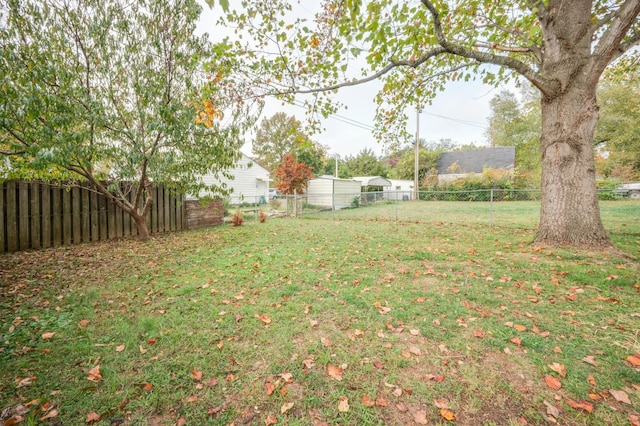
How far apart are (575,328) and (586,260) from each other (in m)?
2.36

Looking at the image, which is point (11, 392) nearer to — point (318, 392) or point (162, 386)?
point (162, 386)

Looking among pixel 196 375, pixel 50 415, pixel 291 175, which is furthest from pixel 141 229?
pixel 291 175

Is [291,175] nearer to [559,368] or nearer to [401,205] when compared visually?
[401,205]

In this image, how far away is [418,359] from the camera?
7.26ft

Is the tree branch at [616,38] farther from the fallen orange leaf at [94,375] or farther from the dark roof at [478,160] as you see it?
the dark roof at [478,160]

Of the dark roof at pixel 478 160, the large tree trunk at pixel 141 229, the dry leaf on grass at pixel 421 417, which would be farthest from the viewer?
the dark roof at pixel 478 160

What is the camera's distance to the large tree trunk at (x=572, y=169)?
14.8 ft

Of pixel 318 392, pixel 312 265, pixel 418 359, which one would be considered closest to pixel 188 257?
pixel 312 265

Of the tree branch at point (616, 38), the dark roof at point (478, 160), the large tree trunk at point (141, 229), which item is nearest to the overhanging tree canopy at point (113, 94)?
the large tree trunk at point (141, 229)

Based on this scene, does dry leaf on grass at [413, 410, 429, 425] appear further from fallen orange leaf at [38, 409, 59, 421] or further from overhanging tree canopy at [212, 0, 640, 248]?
overhanging tree canopy at [212, 0, 640, 248]

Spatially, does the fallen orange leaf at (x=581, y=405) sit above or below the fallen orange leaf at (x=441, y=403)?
above

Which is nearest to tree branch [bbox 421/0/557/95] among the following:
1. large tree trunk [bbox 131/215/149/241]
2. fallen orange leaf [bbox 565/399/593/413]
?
fallen orange leaf [bbox 565/399/593/413]

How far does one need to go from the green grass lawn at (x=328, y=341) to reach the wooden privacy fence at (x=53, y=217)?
140cm

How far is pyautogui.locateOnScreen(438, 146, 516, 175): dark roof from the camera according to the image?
27672mm
